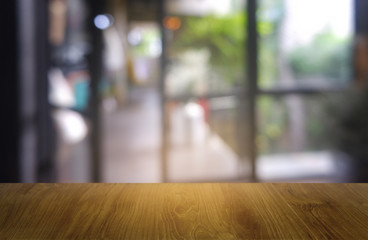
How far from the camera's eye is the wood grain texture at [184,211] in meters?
0.68

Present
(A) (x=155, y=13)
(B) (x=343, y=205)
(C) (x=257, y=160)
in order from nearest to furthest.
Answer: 1. (B) (x=343, y=205)
2. (A) (x=155, y=13)
3. (C) (x=257, y=160)

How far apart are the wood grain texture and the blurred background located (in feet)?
6.91

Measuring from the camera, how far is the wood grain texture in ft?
2.23

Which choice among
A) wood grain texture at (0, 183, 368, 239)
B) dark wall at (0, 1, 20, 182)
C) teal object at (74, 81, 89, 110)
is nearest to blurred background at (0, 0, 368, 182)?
teal object at (74, 81, 89, 110)

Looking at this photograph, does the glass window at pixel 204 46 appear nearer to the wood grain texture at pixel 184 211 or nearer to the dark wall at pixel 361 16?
the dark wall at pixel 361 16

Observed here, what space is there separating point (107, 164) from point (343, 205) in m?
2.51

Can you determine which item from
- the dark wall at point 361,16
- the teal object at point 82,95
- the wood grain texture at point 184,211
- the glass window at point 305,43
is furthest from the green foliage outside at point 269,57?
the wood grain texture at point 184,211

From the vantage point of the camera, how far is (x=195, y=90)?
3.21m

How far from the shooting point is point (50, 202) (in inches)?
32.3

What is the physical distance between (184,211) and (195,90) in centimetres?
247

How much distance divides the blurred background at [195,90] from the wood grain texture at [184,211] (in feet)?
6.91

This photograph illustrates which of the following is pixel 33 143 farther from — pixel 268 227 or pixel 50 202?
pixel 268 227

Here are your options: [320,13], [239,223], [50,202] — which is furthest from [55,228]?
[320,13]

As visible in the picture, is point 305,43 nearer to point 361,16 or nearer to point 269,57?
point 269,57
